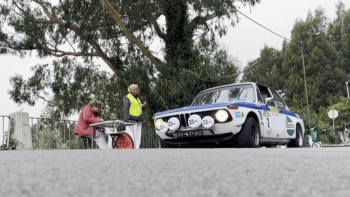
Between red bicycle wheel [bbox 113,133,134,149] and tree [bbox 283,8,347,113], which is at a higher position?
tree [bbox 283,8,347,113]

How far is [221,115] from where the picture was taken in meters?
8.08

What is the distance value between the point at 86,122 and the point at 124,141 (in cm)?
94

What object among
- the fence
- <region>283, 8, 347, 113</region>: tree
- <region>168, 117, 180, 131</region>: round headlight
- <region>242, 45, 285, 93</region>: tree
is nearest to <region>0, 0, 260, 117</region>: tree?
the fence

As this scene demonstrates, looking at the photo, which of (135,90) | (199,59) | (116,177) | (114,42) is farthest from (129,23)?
(116,177)

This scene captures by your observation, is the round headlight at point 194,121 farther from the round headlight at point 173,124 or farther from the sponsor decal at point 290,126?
the sponsor decal at point 290,126

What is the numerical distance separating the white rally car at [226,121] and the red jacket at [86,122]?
1.51 metres

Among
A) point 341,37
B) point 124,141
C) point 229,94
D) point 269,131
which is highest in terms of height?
point 341,37

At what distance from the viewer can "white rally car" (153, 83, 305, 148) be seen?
805 centimetres

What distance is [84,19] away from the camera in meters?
17.3

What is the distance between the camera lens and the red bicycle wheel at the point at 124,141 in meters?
9.42

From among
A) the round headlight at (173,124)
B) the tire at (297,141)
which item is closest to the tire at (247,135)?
the round headlight at (173,124)

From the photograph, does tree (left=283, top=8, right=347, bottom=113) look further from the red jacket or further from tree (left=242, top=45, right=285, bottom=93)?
the red jacket

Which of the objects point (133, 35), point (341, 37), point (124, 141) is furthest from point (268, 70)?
point (124, 141)

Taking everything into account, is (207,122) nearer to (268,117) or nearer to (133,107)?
(268,117)
